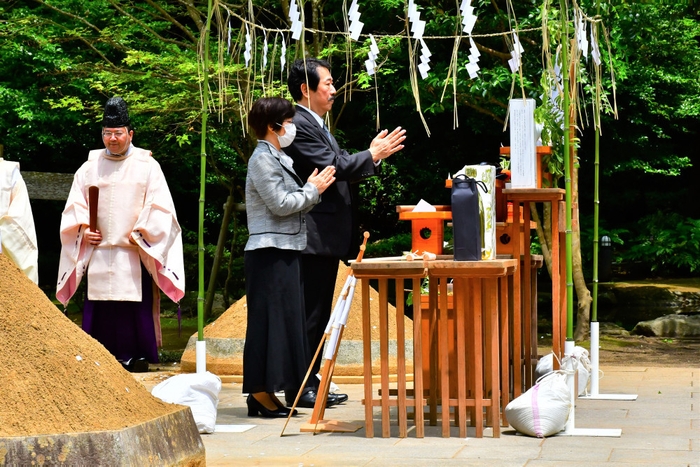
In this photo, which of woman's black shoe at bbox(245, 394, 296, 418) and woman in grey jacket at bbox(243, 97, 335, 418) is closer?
woman in grey jacket at bbox(243, 97, 335, 418)

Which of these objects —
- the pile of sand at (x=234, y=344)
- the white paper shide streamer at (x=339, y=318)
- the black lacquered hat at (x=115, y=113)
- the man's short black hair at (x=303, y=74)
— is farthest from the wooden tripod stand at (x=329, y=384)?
the black lacquered hat at (x=115, y=113)

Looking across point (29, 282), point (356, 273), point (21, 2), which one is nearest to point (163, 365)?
point (356, 273)

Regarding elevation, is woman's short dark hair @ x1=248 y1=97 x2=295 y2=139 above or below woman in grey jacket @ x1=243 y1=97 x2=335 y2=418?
above

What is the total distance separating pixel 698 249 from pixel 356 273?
948 cm

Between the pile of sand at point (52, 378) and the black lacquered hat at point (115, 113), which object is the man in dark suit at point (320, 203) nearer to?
the black lacquered hat at point (115, 113)

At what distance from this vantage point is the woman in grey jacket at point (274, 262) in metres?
5.05

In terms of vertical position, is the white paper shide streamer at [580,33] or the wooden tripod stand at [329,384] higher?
the white paper shide streamer at [580,33]

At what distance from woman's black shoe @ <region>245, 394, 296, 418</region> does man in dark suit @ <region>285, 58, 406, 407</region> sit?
12cm

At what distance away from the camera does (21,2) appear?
→ 1182 centimetres

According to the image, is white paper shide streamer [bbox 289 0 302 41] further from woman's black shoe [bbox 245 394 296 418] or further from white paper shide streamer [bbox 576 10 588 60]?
woman's black shoe [bbox 245 394 296 418]

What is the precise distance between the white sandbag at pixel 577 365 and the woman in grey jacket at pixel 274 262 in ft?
4.18

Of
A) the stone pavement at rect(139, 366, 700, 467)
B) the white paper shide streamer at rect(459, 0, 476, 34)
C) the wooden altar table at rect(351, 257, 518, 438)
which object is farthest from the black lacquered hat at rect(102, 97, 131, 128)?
the white paper shide streamer at rect(459, 0, 476, 34)

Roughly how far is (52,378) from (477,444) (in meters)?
1.85

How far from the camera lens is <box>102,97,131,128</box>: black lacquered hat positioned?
6301 mm
